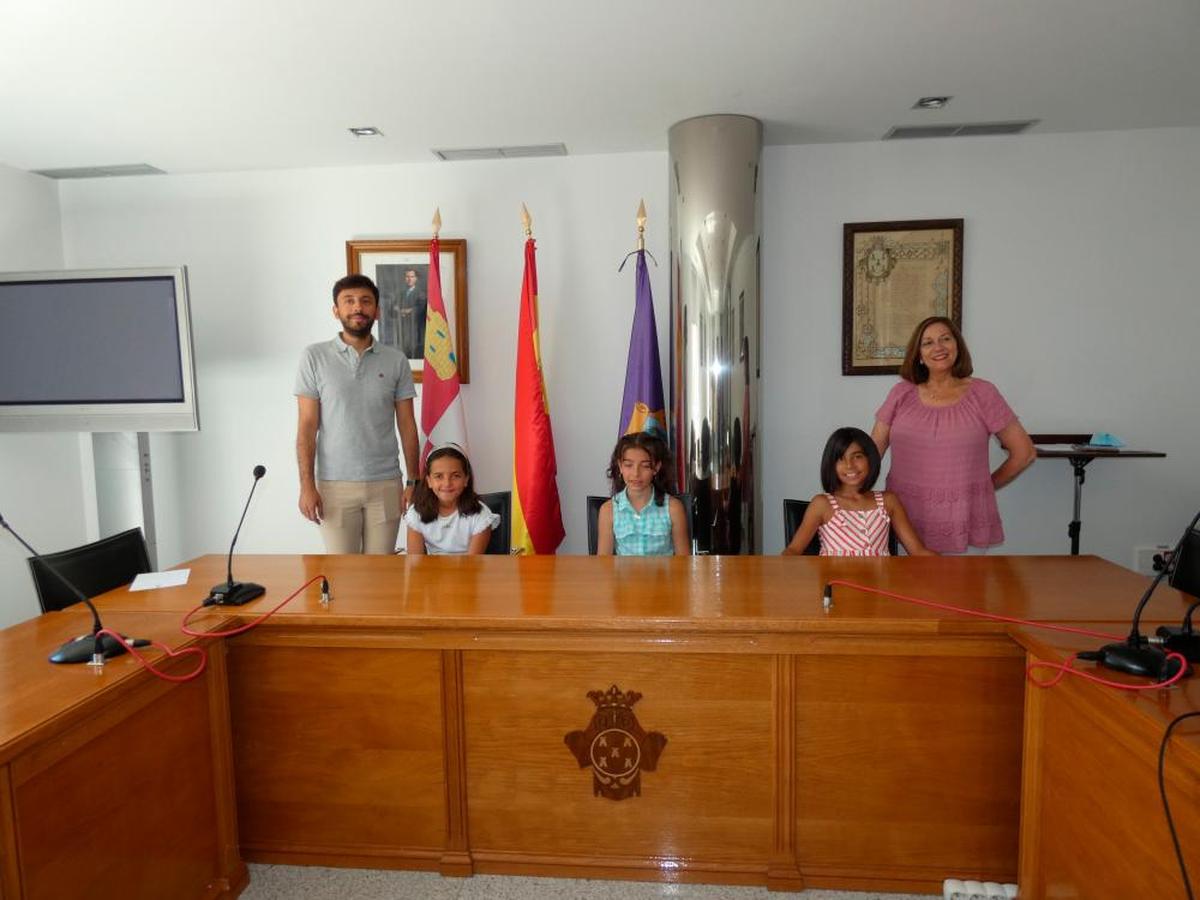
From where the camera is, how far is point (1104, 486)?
3.62 meters

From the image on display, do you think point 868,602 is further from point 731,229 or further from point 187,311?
point 187,311

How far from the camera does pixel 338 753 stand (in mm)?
1781

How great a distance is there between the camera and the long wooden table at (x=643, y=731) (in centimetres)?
165

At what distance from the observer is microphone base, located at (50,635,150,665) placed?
4.82ft

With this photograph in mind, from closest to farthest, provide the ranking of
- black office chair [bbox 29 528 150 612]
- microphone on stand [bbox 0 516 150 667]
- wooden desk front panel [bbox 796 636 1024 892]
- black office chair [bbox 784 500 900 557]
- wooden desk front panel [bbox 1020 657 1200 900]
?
wooden desk front panel [bbox 1020 657 1200 900]
microphone on stand [bbox 0 516 150 667]
wooden desk front panel [bbox 796 636 1024 892]
black office chair [bbox 29 528 150 612]
black office chair [bbox 784 500 900 557]

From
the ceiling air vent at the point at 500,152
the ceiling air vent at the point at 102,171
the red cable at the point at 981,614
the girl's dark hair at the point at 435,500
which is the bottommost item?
the red cable at the point at 981,614

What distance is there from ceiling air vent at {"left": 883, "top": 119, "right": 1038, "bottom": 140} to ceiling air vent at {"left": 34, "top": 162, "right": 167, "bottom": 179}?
3655 millimetres

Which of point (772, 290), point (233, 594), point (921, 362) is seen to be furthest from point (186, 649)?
point (772, 290)

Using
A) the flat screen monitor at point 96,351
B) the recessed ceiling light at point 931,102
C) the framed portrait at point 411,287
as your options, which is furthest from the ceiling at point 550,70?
the flat screen monitor at point 96,351

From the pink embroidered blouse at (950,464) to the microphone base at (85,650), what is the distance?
7.43 feet

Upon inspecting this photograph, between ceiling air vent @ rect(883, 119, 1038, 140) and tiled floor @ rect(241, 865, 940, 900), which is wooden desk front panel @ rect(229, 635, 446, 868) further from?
ceiling air vent @ rect(883, 119, 1038, 140)

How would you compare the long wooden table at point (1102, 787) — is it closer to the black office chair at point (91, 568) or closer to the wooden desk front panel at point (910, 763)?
the wooden desk front panel at point (910, 763)

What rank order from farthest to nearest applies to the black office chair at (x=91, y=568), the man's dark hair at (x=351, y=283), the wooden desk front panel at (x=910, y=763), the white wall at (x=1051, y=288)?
the white wall at (x=1051, y=288) → the man's dark hair at (x=351, y=283) → the black office chair at (x=91, y=568) → the wooden desk front panel at (x=910, y=763)

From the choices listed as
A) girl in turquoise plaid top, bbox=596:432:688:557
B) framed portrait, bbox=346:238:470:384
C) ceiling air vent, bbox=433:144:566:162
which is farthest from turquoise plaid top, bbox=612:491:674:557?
ceiling air vent, bbox=433:144:566:162
